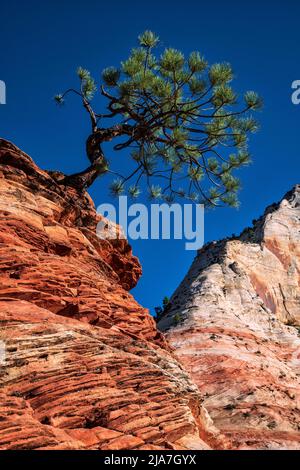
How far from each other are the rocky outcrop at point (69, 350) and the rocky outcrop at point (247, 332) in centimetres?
478

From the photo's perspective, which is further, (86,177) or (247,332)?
(247,332)

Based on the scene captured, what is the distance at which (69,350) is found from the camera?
30.9 feet

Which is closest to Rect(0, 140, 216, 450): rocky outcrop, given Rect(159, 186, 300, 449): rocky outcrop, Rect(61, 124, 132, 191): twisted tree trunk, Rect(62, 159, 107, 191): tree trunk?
Rect(62, 159, 107, 191): tree trunk

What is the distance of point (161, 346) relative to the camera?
13734mm

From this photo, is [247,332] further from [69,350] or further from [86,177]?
[69,350]

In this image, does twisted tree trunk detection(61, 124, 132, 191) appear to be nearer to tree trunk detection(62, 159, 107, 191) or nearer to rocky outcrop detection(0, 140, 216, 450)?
tree trunk detection(62, 159, 107, 191)

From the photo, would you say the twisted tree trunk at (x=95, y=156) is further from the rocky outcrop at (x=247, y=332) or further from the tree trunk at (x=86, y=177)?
the rocky outcrop at (x=247, y=332)

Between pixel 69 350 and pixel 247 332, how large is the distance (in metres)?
19.3

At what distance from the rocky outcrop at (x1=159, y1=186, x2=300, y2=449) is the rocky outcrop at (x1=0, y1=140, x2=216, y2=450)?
4.78 m

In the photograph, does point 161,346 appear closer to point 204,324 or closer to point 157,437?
point 157,437

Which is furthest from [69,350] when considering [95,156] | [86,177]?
[95,156]

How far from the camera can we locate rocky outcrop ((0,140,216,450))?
26.3ft

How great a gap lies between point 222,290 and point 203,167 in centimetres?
1568
